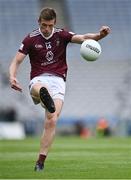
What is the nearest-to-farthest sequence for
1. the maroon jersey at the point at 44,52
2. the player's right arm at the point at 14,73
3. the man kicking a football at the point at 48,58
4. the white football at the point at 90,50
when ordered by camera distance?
the player's right arm at the point at 14,73 < the man kicking a football at the point at 48,58 < the white football at the point at 90,50 < the maroon jersey at the point at 44,52

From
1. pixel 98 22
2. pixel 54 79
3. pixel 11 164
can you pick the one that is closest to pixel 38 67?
pixel 54 79

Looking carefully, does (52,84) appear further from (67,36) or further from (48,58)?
(67,36)

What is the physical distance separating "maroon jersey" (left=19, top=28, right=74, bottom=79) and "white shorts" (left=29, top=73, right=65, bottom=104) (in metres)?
0.07

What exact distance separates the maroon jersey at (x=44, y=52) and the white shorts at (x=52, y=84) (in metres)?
0.07

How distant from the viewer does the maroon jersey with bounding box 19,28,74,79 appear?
10.6 meters

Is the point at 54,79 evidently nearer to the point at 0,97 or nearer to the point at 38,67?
the point at 38,67

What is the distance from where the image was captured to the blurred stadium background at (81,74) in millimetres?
30453

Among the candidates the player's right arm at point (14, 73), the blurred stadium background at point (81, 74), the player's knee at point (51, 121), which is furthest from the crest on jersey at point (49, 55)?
the blurred stadium background at point (81, 74)

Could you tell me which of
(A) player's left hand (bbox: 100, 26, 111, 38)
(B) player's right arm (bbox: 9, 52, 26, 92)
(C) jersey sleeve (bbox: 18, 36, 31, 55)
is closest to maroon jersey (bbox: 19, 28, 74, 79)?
(C) jersey sleeve (bbox: 18, 36, 31, 55)

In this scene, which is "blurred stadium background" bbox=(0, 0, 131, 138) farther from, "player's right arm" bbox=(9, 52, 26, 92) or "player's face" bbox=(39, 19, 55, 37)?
"player's face" bbox=(39, 19, 55, 37)

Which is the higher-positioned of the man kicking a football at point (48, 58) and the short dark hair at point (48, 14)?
the short dark hair at point (48, 14)

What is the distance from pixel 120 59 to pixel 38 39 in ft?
72.6

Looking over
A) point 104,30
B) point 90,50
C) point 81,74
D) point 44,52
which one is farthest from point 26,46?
point 81,74

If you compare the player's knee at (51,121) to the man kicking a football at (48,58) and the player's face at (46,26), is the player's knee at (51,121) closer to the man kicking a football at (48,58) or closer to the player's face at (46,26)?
the man kicking a football at (48,58)
